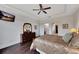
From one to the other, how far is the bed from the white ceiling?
0.39 metres

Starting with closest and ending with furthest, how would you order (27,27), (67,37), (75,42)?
(75,42), (67,37), (27,27)

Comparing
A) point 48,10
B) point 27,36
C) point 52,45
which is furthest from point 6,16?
point 52,45

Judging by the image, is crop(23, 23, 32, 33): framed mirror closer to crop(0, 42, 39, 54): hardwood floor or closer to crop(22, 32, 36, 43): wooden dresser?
crop(22, 32, 36, 43): wooden dresser

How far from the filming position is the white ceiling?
174 cm

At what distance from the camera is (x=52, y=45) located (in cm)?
179

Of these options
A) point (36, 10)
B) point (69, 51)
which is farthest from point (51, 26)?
point (69, 51)

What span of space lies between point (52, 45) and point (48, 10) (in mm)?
641

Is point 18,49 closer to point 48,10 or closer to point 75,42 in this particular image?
point 48,10

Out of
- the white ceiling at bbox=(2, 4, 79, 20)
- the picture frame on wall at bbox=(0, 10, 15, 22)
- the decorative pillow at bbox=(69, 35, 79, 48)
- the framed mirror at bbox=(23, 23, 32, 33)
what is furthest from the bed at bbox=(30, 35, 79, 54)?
the picture frame on wall at bbox=(0, 10, 15, 22)

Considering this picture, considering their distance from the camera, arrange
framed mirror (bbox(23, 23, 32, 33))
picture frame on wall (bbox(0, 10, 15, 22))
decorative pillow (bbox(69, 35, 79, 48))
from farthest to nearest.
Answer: framed mirror (bbox(23, 23, 32, 33)), picture frame on wall (bbox(0, 10, 15, 22)), decorative pillow (bbox(69, 35, 79, 48))

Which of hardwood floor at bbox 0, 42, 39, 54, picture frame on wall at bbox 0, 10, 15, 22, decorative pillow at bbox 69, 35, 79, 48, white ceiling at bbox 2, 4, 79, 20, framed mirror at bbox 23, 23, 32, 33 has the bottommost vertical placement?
hardwood floor at bbox 0, 42, 39, 54
